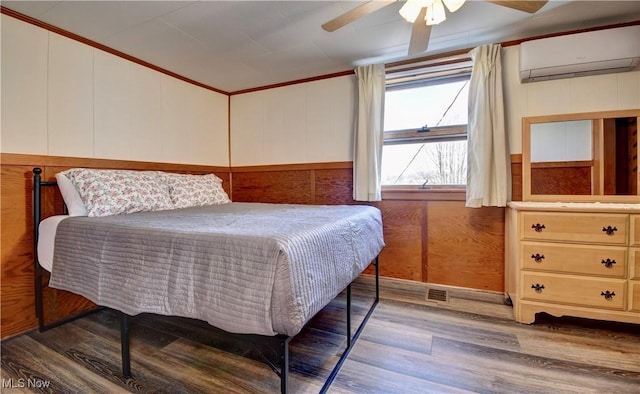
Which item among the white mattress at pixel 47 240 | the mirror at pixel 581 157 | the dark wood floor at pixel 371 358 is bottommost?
the dark wood floor at pixel 371 358

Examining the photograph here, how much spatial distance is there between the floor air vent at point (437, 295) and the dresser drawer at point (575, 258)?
0.66 meters

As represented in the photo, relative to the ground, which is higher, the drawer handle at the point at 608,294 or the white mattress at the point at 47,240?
the white mattress at the point at 47,240

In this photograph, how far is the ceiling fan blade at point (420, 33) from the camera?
1.56 metres

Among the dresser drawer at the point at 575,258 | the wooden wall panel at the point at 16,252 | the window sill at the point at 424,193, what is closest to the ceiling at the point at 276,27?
the wooden wall panel at the point at 16,252

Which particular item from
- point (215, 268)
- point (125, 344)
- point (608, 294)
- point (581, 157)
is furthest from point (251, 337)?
point (581, 157)

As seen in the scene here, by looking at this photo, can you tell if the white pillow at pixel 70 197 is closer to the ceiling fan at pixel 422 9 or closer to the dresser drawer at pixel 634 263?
the ceiling fan at pixel 422 9

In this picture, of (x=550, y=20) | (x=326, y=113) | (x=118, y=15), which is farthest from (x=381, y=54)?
(x=118, y=15)

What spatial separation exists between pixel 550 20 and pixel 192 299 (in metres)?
2.78

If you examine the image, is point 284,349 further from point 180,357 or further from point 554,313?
point 554,313

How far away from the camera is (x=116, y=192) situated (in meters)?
1.93

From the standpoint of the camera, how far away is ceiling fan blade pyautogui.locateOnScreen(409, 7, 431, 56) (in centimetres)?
156

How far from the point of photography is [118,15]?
183cm

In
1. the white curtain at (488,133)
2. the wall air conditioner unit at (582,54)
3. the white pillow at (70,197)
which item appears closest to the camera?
the white pillow at (70,197)

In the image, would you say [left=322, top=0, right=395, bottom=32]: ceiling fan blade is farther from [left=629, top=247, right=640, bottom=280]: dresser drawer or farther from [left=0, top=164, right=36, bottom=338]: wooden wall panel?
[left=0, top=164, right=36, bottom=338]: wooden wall panel
